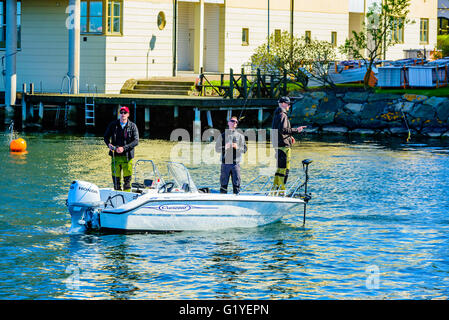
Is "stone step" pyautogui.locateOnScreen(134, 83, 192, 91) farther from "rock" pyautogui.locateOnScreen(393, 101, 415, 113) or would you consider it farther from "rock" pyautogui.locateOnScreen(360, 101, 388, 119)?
"rock" pyautogui.locateOnScreen(393, 101, 415, 113)

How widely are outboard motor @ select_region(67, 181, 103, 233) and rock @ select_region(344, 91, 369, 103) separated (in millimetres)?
27105

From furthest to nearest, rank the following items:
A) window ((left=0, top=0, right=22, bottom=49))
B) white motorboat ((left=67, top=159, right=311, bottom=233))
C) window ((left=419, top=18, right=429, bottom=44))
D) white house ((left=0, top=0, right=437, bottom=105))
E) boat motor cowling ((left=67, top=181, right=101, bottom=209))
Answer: window ((left=419, top=18, right=429, bottom=44)) < window ((left=0, top=0, right=22, bottom=49)) < white house ((left=0, top=0, right=437, bottom=105)) < white motorboat ((left=67, top=159, right=311, bottom=233)) < boat motor cowling ((left=67, top=181, right=101, bottom=209))

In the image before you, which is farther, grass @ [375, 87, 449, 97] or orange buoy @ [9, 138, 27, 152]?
grass @ [375, 87, 449, 97]

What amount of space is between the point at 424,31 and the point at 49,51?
30657 mm

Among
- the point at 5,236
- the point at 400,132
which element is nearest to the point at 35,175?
the point at 5,236

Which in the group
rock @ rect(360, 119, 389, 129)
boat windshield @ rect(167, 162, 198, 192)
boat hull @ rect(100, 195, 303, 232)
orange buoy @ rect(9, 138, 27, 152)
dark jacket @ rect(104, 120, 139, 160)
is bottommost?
boat hull @ rect(100, 195, 303, 232)

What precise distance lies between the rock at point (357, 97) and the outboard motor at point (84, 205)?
27105 mm

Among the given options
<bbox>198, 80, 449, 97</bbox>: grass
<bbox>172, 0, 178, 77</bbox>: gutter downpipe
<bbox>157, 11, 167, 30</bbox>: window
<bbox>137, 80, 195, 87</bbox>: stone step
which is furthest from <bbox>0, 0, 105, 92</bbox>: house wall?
<bbox>198, 80, 449, 97</bbox>: grass

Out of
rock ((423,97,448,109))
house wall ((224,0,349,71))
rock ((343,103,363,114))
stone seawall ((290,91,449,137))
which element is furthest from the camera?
house wall ((224,0,349,71))

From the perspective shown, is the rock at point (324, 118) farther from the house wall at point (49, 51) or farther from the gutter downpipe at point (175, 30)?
the house wall at point (49, 51)

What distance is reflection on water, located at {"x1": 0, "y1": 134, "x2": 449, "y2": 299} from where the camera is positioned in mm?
12781

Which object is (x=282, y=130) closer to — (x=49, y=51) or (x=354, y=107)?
(x=354, y=107)

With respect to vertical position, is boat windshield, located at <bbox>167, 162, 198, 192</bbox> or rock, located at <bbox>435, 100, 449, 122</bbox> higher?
rock, located at <bbox>435, 100, 449, 122</bbox>
